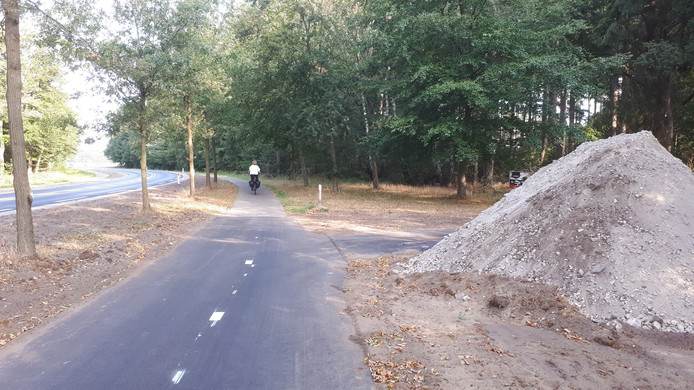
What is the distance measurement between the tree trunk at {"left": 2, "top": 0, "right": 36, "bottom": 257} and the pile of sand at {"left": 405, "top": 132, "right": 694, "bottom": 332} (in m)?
7.18

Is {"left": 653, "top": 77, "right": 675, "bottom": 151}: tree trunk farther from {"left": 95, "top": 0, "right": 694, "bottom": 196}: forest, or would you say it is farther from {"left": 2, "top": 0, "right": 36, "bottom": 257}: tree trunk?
{"left": 2, "top": 0, "right": 36, "bottom": 257}: tree trunk

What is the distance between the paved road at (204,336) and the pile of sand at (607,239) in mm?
2832

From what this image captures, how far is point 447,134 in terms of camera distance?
68.9 feet

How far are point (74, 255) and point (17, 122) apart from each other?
2853mm

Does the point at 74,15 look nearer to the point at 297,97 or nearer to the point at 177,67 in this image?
the point at 177,67

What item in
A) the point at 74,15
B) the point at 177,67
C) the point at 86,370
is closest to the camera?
the point at 86,370

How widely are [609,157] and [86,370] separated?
8.67 metres

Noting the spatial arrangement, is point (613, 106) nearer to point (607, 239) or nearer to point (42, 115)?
point (607, 239)

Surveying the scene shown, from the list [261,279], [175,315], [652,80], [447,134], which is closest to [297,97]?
[447,134]

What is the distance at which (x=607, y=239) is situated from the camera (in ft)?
23.6

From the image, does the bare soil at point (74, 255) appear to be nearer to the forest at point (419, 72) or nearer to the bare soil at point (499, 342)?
the forest at point (419, 72)

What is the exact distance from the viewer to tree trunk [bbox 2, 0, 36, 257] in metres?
8.70

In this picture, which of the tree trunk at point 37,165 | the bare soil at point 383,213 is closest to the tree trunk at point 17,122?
the bare soil at point 383,213

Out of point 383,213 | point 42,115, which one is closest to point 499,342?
point 383,213
